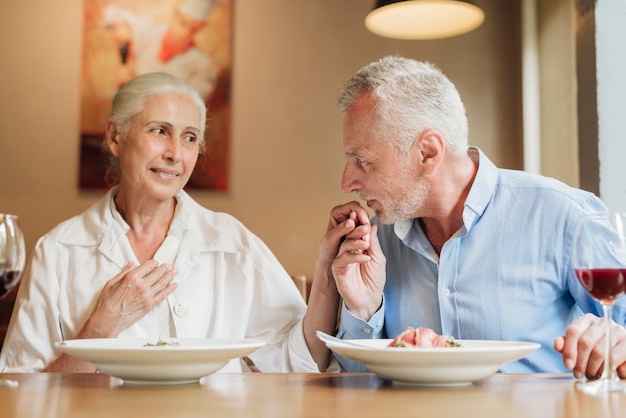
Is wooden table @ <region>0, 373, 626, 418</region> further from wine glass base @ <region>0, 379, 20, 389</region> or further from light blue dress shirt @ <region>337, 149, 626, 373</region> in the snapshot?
light blue dress shirt @ <region>337, 149, 626, 373</region>

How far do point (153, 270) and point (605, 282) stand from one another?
1204 mm

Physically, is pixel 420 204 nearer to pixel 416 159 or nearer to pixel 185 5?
pixel 416 159

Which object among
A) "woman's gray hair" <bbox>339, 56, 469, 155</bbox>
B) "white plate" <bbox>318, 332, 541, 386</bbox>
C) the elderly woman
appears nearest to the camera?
Result: "white plate" <bbox>318, 332, 541, 386</bbox>

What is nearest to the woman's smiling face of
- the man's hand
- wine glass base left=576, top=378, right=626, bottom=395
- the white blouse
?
the white blouse

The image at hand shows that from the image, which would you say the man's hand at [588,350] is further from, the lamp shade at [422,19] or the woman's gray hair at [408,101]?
the lamp shade at [422,19]

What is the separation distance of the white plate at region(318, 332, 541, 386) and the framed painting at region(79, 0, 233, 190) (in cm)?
324

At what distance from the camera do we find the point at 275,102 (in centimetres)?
432

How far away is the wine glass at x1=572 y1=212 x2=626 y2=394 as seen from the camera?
107 centimetres

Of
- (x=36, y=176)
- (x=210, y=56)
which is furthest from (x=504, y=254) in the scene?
(x=36, y=176)

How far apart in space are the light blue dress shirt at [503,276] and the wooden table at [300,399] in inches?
16.3

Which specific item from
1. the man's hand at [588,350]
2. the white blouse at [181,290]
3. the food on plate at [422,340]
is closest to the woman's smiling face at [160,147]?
the white blouse at [181,290]

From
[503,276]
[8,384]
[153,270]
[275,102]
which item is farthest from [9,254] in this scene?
[275,102]

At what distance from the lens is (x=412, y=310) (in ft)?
5.74

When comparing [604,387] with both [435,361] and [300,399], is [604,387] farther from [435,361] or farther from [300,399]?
[300,399]
